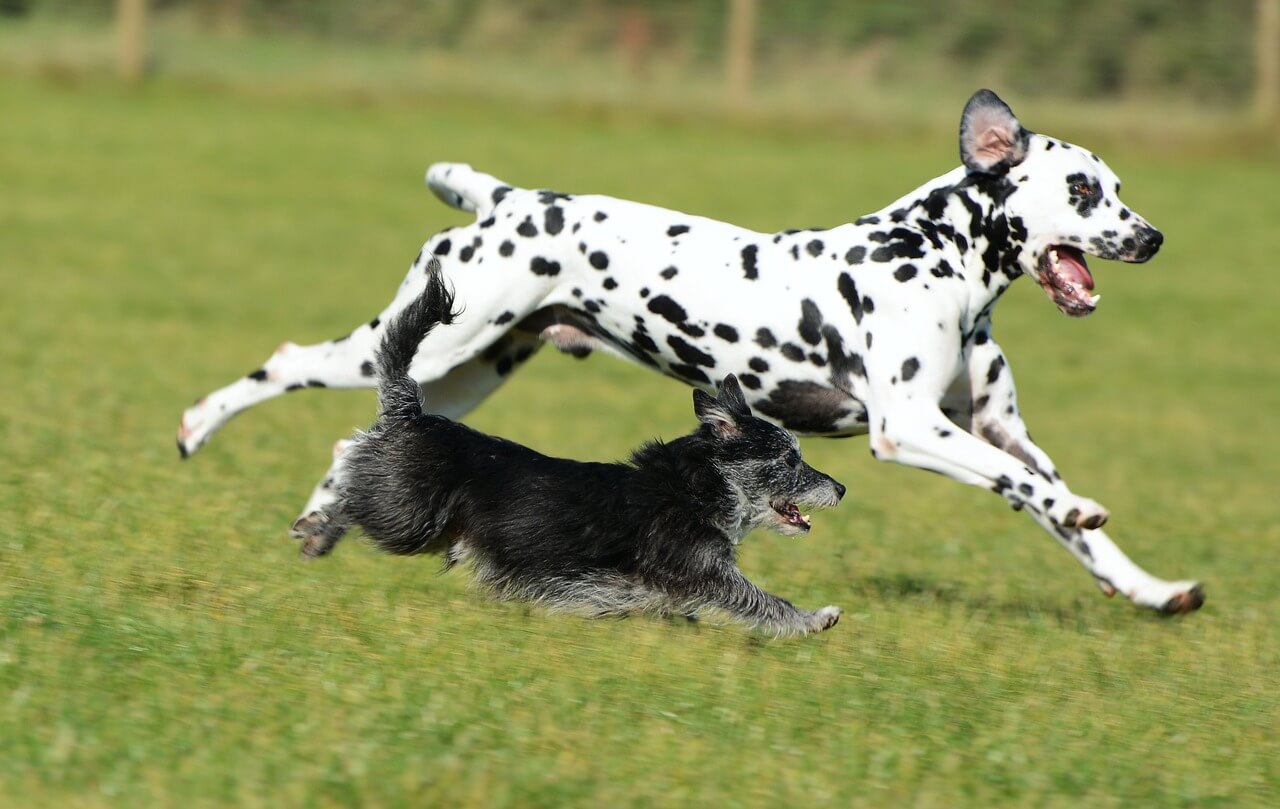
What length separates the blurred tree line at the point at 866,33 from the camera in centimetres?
2666

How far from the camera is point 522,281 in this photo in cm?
721

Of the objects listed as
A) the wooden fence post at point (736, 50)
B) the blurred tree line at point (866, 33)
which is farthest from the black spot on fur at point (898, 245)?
the blurred tree line at point (866, 33)

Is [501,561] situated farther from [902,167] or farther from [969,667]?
[902,167]

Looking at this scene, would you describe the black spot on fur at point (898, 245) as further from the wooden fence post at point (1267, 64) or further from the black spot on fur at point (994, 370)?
the wooden fence post at point (1267, 64)

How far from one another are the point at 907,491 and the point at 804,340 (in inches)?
192

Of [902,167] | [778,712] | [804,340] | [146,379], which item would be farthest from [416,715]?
[902,167]

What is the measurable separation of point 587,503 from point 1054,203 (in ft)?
6.95

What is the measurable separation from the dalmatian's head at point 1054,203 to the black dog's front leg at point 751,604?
1.61 metres

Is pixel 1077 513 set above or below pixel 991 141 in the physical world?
below

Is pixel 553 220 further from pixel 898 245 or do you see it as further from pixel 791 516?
pixel 791 516

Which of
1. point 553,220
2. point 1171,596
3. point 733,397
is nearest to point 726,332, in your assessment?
point 733,397

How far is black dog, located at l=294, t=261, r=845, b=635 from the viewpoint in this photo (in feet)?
20.3

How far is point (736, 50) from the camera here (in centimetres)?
2630

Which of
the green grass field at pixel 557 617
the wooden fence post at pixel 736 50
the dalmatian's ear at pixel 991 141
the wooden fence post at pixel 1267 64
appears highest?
the wooden fence post at pixel 1267 64
